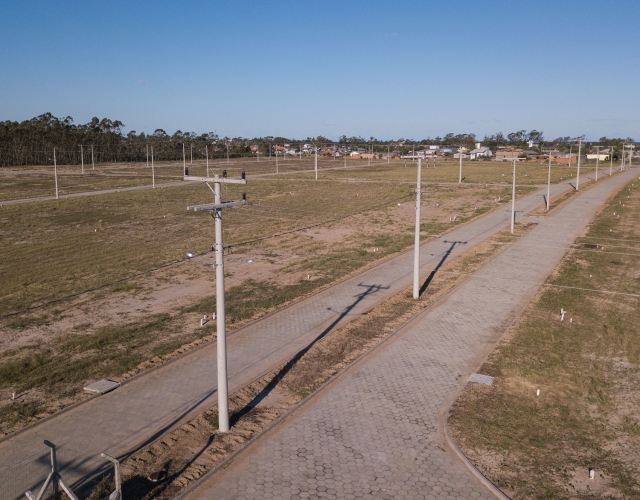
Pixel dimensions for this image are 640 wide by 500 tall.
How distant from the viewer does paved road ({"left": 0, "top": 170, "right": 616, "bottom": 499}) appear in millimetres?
11445

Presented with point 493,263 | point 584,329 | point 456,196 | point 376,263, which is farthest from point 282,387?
point 456,196

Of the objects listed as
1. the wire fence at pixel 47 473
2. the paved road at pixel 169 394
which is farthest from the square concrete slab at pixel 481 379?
the wire fence at pixel 47 473

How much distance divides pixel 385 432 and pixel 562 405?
4.53 m

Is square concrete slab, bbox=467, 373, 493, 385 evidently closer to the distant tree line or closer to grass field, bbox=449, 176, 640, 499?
grass field, bbox=449, 176, 640, 499

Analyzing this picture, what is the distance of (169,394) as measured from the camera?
14.1 meters

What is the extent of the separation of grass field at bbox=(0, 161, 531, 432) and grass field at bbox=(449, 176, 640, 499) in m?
8.69

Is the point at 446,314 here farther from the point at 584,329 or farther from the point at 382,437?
the point at 382,437

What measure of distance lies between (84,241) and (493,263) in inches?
958

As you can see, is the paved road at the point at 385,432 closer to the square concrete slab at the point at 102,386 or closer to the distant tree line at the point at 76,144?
the square concrete slab at the point at 102,386

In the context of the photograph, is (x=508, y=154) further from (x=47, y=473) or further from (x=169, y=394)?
(x=47, y=473)

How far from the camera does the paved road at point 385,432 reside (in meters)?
10.4

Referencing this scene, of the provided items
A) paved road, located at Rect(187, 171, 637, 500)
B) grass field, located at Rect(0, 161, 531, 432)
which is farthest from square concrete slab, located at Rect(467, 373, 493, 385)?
grass field, located at Rect(0, 161, 531, 432)

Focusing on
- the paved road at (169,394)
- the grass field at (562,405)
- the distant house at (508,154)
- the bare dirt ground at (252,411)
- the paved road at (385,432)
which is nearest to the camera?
the paved road at (385,432)

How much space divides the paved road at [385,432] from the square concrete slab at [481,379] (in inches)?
9.3
